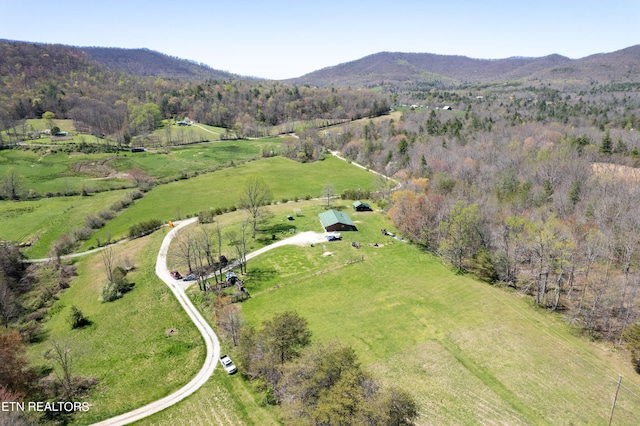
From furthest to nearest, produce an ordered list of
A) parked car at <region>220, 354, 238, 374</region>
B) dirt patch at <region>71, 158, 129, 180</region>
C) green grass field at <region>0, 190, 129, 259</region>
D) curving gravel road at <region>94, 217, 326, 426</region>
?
dirt patch at <region>71, 158, 129, 180</region> → green grass field at <region>0, 190, 129, 259</region> → parked car at <region>220, 354, 238, 374</region> → curving gravel road at <region>94, 217, 326, 426</region>

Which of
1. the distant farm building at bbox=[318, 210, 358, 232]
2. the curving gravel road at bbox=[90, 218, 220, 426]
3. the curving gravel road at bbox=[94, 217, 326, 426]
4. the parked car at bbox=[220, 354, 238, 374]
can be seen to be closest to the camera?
the curving gravel road at bbox=[90, 218, 220, 426]

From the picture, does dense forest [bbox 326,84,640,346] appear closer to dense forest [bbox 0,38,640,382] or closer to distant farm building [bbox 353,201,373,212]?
dense forest [bbox 0,38,640,382]

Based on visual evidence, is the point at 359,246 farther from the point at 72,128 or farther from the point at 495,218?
the point at 72,128

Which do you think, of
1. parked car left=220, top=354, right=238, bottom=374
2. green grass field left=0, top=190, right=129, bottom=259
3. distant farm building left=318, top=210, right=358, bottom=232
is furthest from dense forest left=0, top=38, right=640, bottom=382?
green grass field left=0, top=190, right=129, bottom=259

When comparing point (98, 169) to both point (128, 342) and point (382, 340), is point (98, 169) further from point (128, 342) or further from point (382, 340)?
point (382, 340)

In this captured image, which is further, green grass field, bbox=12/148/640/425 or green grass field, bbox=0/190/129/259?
green grass field, bbox=0/190/129/259

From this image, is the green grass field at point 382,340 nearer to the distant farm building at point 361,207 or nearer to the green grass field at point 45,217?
the green grass field at point 45,217

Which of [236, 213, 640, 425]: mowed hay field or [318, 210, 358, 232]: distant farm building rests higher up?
[318, 210, 358, 232]: distant farm building

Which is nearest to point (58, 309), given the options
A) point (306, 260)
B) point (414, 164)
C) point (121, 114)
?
point (306, 260)

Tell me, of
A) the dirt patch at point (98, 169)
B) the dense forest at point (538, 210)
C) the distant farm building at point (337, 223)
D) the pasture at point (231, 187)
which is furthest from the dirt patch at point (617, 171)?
the dirt patch at point (98, 169)
